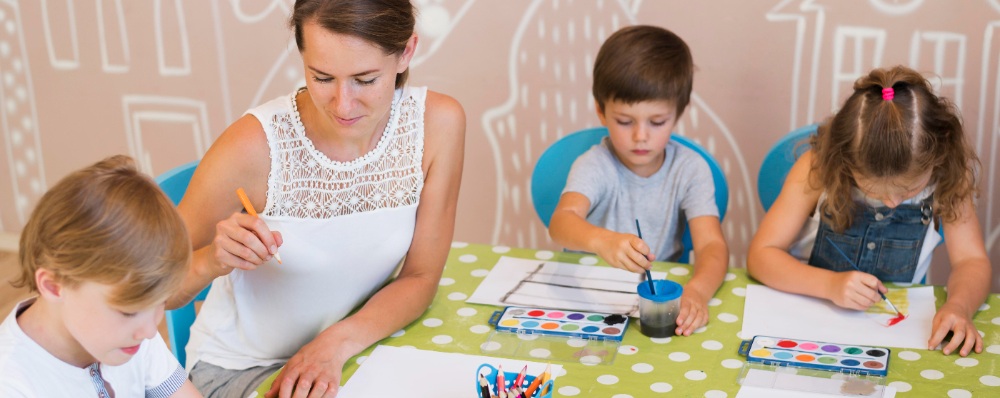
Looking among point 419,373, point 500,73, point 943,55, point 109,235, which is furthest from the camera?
point 500,73

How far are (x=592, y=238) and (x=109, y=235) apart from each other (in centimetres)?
94

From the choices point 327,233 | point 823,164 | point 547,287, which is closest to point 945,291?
point 823,164

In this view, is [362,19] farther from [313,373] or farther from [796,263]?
[796,263]

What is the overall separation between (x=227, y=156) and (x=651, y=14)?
1.43 metres

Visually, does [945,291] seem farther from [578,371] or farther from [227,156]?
[227,156]

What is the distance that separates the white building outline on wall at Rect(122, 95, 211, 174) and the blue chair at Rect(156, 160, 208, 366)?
127 cm

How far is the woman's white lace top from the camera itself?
172 centimetres

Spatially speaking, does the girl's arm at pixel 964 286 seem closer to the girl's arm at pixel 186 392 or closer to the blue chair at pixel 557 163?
the blue chair at pixel 557 163

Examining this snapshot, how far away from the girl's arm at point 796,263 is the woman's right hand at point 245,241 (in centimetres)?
88

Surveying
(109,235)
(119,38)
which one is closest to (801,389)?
(109,235)

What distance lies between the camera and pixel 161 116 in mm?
3338

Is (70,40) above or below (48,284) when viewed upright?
above

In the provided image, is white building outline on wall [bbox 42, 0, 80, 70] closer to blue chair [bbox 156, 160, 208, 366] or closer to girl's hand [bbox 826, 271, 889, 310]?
blue chair [bbox 156, 160, 208, 366]

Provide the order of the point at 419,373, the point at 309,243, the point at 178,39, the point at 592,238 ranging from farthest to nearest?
the point at 178,39 → the point at 592,238 → the point at 309,243 → the point at 419,373
